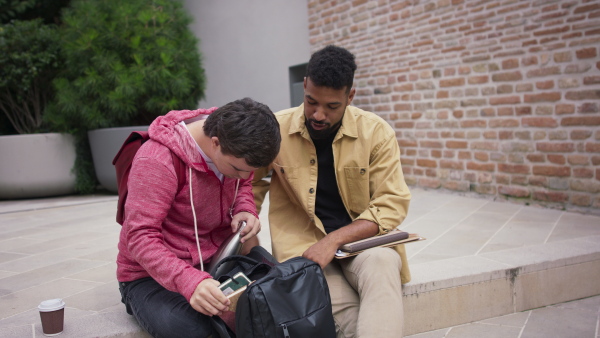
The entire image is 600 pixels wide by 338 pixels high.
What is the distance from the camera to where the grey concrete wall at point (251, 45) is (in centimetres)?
802

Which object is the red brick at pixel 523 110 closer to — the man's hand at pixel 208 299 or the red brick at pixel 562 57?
the red brick at pixel 562 57

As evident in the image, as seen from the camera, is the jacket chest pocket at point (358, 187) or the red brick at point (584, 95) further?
the red brick at point (584, 95)

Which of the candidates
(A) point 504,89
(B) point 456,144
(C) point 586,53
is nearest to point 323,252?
(C) point 586,53

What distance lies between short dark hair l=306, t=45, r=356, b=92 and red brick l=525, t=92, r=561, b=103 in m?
3.40

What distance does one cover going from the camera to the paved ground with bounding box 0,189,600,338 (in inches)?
109

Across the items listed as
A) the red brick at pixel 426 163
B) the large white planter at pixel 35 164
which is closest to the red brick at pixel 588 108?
the red brick at pixel 426 163

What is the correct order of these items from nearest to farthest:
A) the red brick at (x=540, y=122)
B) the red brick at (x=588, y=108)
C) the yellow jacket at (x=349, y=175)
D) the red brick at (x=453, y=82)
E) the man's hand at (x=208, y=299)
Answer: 1. the man's hand at (x=208, y=299)
2. the yellow jacket at (x=349, y=175)
3. the red brick at (x=588, y=108)
4. the red brick at (x=540, y=122)
5. the red brick at (x=453, y=82)

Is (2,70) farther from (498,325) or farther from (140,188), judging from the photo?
(498,325)

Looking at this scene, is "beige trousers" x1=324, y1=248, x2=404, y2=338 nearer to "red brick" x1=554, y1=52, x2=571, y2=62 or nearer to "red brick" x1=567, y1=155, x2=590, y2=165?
"red brick" x1=567, y1=155, x2=590, y2=165

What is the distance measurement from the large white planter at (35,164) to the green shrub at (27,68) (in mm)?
680

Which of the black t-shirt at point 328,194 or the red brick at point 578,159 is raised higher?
the black t-shirt at point 328,194

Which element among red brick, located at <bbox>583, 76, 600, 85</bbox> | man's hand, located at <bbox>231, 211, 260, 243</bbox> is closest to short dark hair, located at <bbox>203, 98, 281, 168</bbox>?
man's hand, located at <bbox>231, 211, 260, 243</bbox>

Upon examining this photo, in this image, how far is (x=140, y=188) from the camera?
2.03 m

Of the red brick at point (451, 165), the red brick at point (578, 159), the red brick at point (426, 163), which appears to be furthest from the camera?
the red brick at point (426, 163)
